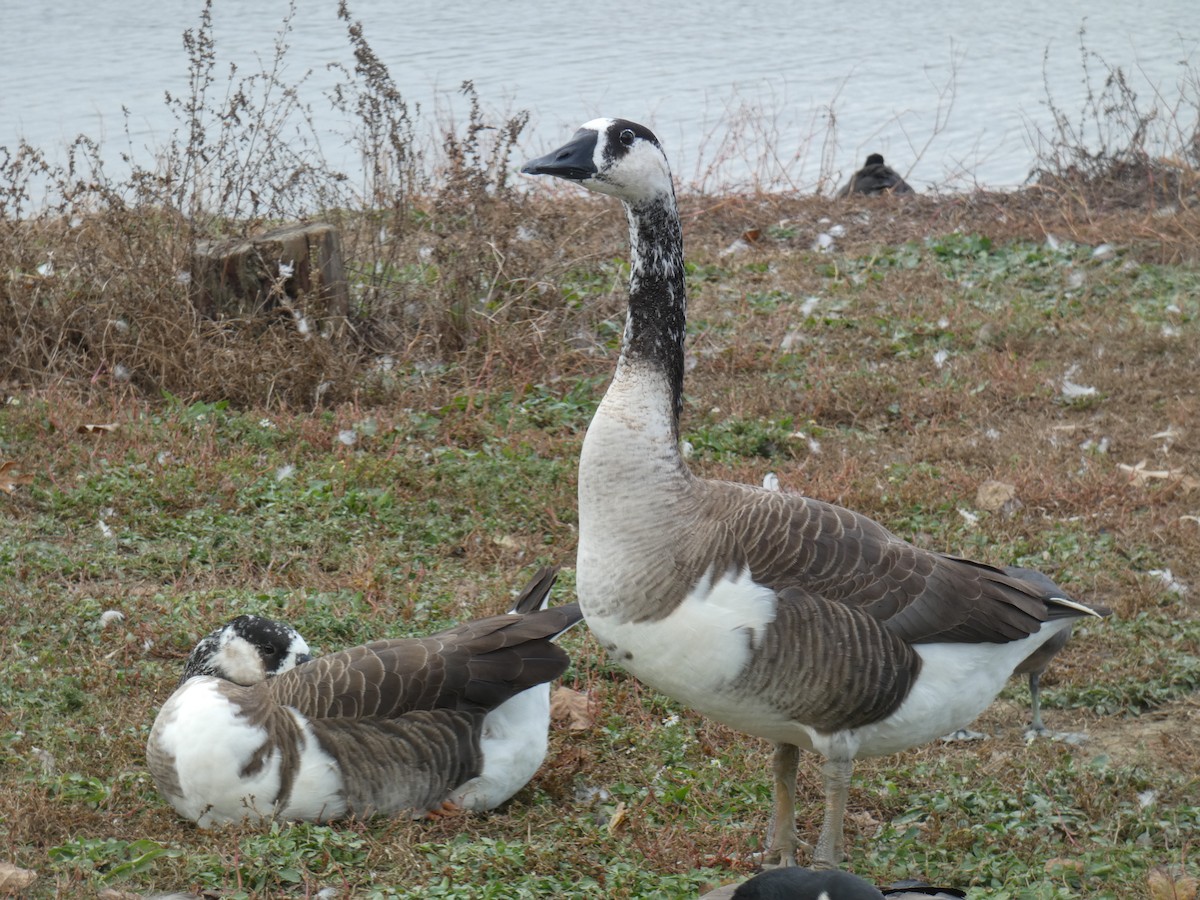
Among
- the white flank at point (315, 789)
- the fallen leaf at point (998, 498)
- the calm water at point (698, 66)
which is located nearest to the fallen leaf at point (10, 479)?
the white flank at point (315, 789)

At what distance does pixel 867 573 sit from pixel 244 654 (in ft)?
7.48

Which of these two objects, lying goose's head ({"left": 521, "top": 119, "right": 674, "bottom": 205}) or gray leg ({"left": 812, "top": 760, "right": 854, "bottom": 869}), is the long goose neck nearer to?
lying goose's head ({"left": 521, "top": 119, "right": 674, "bottom": 205})

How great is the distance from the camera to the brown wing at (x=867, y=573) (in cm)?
420

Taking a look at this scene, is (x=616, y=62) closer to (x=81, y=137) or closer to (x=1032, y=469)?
(x=81, y=137)

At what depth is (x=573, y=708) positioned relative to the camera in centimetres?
550

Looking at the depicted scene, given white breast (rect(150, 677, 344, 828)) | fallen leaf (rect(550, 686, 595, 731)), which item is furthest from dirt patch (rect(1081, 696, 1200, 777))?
white breast (rect(150, 677, 344, 828))

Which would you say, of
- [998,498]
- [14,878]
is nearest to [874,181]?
[998,498]

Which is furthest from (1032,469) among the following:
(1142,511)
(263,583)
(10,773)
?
(10,773)

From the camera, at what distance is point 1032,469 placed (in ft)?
24.7

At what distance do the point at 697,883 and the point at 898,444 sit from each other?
4439mm

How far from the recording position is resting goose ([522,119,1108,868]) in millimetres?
4129

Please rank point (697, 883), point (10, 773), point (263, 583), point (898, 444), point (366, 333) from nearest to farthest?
point (697, 883) → point (10, 773) → point (263, 583) → point (898, 444) → point (366, 333)

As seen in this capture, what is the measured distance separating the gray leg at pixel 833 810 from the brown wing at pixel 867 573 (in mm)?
463

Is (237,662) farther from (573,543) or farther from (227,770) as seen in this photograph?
(573,543)
